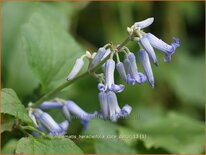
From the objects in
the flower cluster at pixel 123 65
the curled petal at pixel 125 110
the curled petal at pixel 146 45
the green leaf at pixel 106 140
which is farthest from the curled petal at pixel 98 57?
the green leaf at pixel 106 140

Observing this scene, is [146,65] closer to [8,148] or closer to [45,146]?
[45,146]

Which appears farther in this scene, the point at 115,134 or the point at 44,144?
the point at 115,134

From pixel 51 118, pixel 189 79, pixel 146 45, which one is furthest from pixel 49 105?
pixel 189 79

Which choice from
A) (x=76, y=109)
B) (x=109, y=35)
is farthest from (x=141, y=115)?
(x=76, y=109)

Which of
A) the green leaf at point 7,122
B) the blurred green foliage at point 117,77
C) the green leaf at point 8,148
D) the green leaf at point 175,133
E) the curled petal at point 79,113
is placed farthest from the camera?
the green leaf at point 175,133

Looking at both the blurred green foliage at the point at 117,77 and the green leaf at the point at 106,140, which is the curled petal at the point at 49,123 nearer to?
the blurred green foliage at the point at 117,77

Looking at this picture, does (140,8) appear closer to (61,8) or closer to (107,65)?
(61,8)
